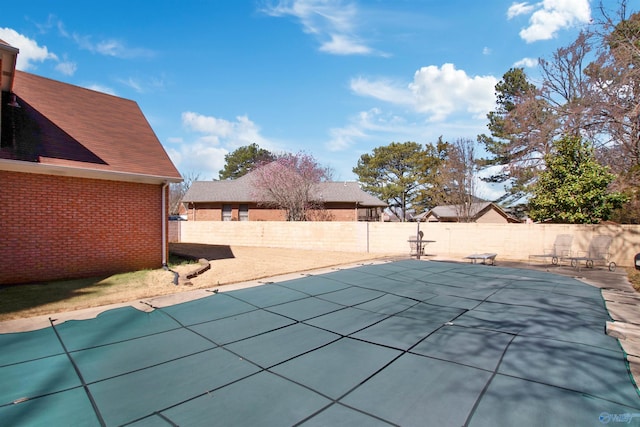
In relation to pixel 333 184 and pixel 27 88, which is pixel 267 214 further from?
pixel 27 88

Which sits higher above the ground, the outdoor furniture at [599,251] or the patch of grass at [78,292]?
the outdoor furniture at [599,251]

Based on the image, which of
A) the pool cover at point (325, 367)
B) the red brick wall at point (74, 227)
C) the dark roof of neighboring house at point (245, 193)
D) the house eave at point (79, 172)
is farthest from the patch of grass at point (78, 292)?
the dark roof of neighboring house at point (245, 193)

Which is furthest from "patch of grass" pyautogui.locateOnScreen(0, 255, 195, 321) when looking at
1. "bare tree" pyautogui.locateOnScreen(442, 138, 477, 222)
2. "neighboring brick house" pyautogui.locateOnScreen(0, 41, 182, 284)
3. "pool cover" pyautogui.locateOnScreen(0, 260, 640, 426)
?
"bare tree" pyautogui.locateOnScreen(442, 138, 477, 222)

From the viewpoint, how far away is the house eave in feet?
23.4

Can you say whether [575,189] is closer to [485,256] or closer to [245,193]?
[485,256]

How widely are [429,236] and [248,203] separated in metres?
15.4

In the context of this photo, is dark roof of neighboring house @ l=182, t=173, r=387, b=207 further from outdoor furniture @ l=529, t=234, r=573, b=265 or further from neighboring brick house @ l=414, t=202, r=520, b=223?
outdoor furniture @ l=529, t=234, r=573, b=265

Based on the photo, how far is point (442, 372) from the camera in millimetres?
3004

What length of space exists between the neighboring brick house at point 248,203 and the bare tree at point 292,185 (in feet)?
2.81

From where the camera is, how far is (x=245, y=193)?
2616 centimetres

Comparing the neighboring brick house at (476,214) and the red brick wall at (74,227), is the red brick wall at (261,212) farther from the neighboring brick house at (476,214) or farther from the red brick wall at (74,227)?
the red brick wall at (74,227)

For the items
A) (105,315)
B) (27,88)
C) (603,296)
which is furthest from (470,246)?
(27,88)

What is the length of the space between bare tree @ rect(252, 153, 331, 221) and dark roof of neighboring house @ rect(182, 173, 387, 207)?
987 millimetres

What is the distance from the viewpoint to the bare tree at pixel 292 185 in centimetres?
2291
